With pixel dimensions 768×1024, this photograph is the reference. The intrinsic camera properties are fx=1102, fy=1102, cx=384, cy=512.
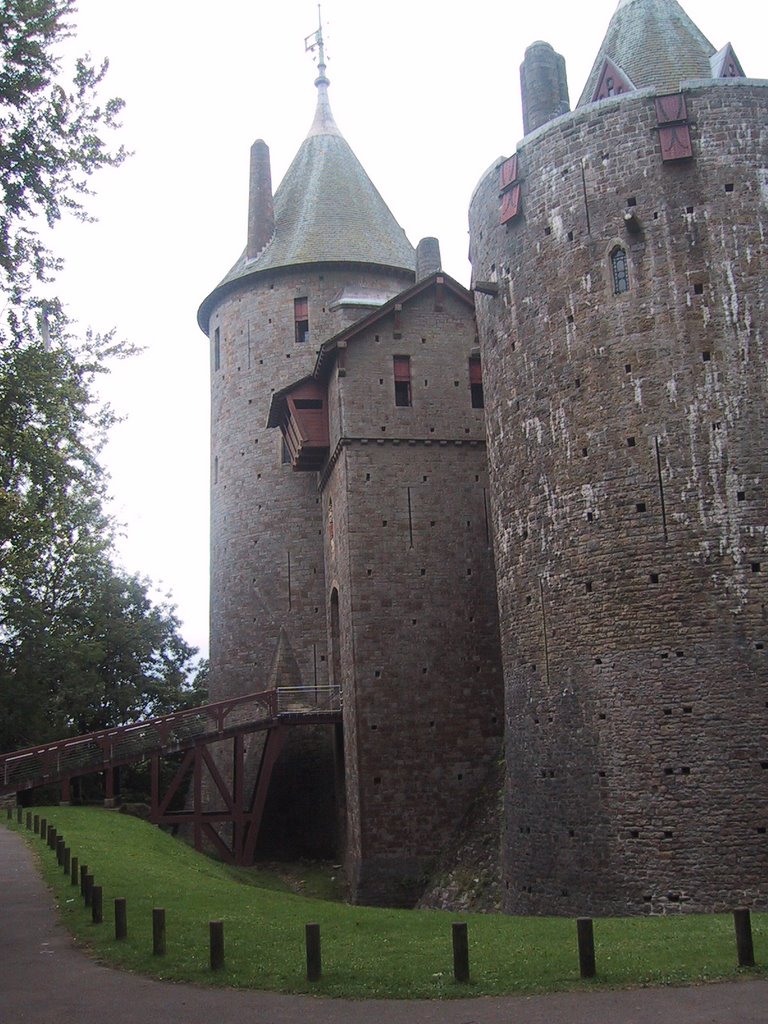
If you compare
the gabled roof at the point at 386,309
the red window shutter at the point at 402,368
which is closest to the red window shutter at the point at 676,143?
the gabled roof at the point at 386,309

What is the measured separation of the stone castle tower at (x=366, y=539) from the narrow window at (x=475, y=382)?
0.15ft

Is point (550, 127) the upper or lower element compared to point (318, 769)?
upper

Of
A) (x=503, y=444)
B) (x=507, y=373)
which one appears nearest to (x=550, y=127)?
(x=507, y=373)

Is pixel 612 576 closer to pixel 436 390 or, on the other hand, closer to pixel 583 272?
pixel 583 272

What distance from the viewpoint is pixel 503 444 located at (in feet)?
73.7

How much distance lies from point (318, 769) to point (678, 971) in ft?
73.4

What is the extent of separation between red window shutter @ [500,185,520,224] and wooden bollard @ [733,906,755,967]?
1501 centimetres

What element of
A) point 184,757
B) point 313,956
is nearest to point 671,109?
point 313,956

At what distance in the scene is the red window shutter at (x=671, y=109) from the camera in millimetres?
20047

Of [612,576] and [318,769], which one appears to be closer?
[612,576]

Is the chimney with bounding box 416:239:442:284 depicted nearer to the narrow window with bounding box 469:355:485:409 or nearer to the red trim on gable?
the narrow window with bounding box 469:355:485:409

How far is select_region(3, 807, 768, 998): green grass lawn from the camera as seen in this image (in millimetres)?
10867

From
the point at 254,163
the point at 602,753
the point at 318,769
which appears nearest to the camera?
the point at 602,753

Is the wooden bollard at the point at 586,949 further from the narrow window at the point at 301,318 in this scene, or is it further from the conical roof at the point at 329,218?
the conical roof at the point at 329,218
